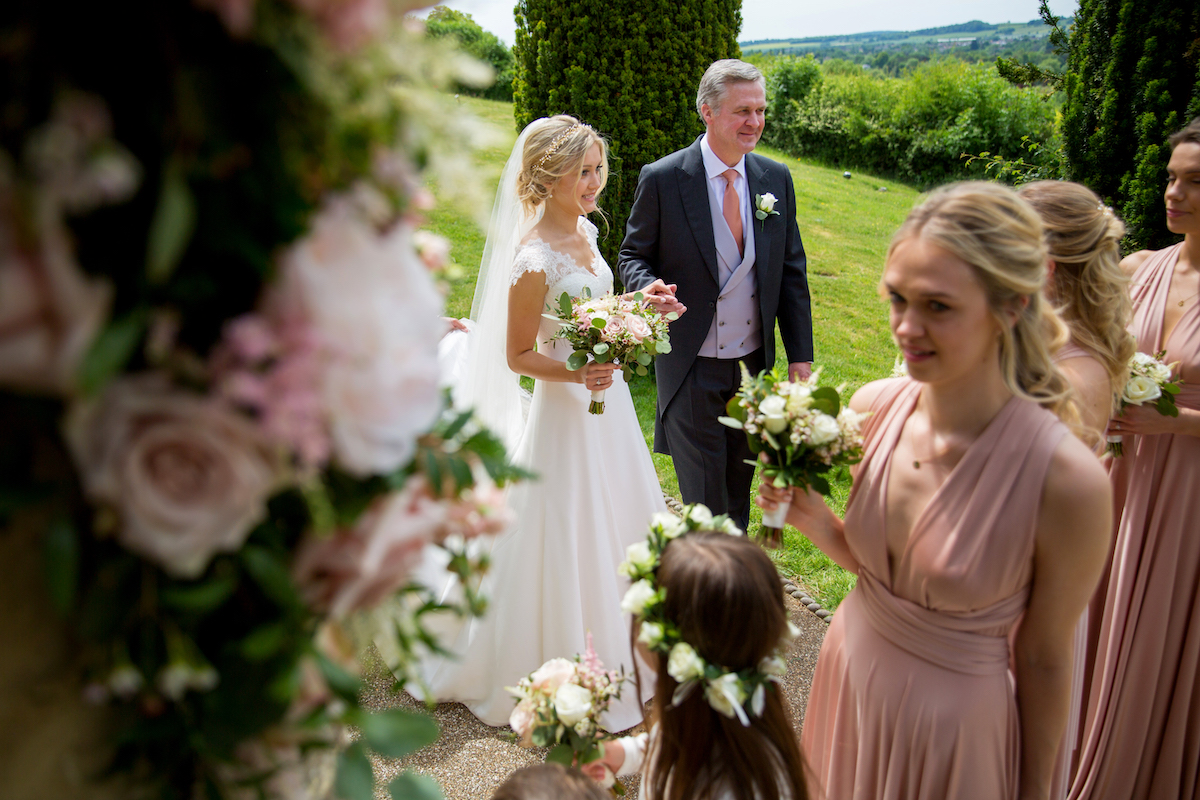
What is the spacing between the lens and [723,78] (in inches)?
185

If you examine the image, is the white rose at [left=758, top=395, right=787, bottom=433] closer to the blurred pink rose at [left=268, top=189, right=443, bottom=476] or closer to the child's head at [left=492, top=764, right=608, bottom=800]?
the child's head at [left=492, top=764, right=608, bottom=800]

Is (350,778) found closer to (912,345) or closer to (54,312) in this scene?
(54,312)

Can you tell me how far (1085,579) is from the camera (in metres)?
2.14

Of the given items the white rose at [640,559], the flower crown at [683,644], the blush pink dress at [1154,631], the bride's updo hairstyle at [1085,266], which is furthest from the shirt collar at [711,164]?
the white rose at [640,559]

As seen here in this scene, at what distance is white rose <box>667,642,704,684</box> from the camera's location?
1968 millimetres

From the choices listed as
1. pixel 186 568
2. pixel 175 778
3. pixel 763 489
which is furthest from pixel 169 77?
pixel 763 489

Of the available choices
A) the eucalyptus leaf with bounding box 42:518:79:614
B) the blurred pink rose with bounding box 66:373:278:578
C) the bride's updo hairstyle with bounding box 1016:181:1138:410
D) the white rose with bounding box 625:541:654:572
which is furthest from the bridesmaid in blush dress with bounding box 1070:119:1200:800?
the eucalyptus leaf with bounding box 42:518:79:614

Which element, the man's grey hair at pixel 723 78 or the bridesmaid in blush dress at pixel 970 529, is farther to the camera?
the man's grey hair at pixel 723 78

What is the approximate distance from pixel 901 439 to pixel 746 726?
1064 millimetres

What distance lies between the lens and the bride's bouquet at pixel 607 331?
12.7 ft

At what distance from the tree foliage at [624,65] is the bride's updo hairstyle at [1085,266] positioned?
546 cm

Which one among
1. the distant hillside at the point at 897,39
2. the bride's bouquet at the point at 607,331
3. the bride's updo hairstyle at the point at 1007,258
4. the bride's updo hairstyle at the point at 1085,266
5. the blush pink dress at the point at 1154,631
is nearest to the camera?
the bride's updo hairstyle at the point at 1007,258

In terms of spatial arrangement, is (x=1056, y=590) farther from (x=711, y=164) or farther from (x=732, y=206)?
(x=711, y=164)

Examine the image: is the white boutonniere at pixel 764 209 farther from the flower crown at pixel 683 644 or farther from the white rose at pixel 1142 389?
the flower crown at pixel 683 644
